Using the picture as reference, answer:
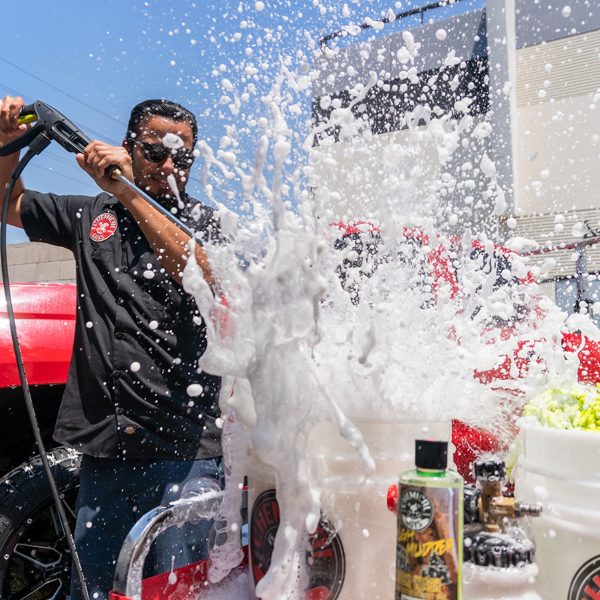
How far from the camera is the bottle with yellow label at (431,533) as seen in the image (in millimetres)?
812

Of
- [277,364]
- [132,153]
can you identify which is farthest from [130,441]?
Result: [277,364]

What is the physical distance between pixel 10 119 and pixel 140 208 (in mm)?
520

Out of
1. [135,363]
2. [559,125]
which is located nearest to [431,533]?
[135,363]

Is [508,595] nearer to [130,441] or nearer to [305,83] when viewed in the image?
[305,83]

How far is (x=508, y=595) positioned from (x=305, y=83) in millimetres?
926

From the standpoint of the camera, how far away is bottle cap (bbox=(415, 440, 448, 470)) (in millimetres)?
836

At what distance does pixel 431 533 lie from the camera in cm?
82

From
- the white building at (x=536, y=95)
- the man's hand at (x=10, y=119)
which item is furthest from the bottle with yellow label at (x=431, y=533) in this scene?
the white building at (x=536, y=95)

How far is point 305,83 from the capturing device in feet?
3.97

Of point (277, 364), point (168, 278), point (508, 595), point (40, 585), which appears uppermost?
point (168, 278)

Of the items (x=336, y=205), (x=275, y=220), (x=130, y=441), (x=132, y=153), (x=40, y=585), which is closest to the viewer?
(x=275, y=220)

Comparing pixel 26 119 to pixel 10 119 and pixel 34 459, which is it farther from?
pixel 34 459

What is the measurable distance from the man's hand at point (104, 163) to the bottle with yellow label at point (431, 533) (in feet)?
3.47

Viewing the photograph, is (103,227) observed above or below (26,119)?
below
